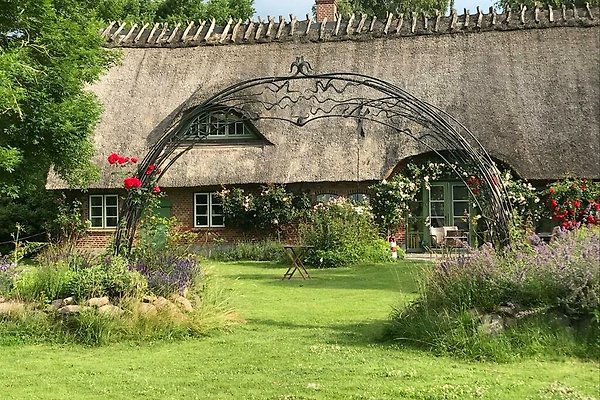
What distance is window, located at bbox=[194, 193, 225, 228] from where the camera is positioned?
1991 centimetres

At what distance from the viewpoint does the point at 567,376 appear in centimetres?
584

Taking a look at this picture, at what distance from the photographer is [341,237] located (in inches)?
635

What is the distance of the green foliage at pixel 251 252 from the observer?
58.1 feet

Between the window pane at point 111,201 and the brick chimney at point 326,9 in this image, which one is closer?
the window pane at point 111,201

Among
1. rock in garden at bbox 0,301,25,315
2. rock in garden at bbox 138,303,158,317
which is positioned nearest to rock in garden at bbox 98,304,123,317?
rock in garden at bbox 138,303,158,317

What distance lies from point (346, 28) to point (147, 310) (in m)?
15.7

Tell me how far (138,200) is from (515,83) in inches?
520

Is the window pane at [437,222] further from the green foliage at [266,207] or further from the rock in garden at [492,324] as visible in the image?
the rock in garden at [492,324]

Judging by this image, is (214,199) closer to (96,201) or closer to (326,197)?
(326,197)

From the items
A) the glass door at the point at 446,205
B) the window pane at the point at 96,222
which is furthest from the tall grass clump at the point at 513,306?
the window pane at the point at 96,222

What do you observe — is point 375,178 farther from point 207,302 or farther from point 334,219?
point 207,302

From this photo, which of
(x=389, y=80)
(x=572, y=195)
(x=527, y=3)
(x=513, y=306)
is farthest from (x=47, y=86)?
(x=527, y=3)

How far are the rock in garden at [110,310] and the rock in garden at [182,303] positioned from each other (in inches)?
29.9

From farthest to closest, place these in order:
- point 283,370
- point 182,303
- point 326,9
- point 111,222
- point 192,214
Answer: point 326,9 < point 111,222 < point 192,214 < point 182,303 < point 283,370
